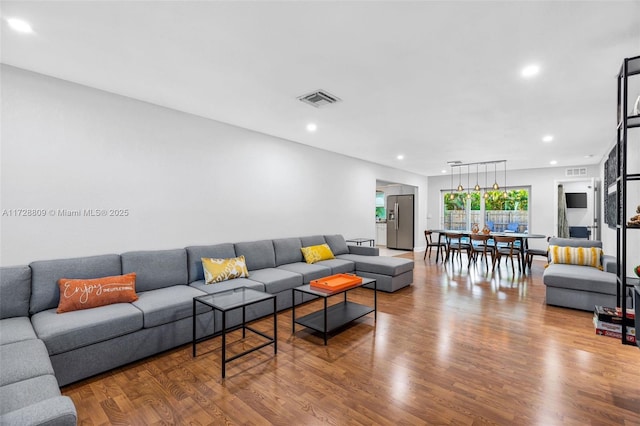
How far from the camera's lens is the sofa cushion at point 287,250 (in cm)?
469

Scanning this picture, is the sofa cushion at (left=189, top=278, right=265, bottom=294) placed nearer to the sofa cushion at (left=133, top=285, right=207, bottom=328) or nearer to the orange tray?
the sofa cushion at (left=133, top=285, right=207, bottom=328)

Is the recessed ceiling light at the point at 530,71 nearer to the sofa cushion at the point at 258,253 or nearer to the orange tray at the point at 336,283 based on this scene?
the orange tray at the point at 336,283

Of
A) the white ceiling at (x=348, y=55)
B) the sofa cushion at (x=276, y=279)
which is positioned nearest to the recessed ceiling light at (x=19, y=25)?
the white ceiling at (x=348, y=55)

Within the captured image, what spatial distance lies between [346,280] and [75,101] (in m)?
3.43

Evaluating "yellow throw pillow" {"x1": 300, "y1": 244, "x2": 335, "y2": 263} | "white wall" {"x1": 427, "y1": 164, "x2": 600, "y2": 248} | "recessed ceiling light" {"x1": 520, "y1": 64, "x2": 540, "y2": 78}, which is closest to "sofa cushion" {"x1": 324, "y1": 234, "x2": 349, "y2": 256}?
"yellow throw pillow" {"x1": 300, "y1": 244, "x2": 335, "y2": 263}

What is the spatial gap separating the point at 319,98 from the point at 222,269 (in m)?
2.35

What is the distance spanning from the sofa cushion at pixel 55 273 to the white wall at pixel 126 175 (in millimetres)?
195

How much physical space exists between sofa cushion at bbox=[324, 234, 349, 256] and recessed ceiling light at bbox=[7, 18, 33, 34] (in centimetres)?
461

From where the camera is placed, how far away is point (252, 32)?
2.12 m

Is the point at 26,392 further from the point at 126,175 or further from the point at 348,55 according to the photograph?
the point at 348,55

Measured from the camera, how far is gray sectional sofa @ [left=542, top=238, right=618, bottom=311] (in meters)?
3.79

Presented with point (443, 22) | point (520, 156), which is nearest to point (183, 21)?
point (443, 22)

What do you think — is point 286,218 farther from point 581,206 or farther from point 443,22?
point 581,206

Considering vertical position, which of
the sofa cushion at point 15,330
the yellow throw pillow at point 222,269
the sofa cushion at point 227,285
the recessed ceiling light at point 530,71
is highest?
the recessed ceiling light at point 530,71
